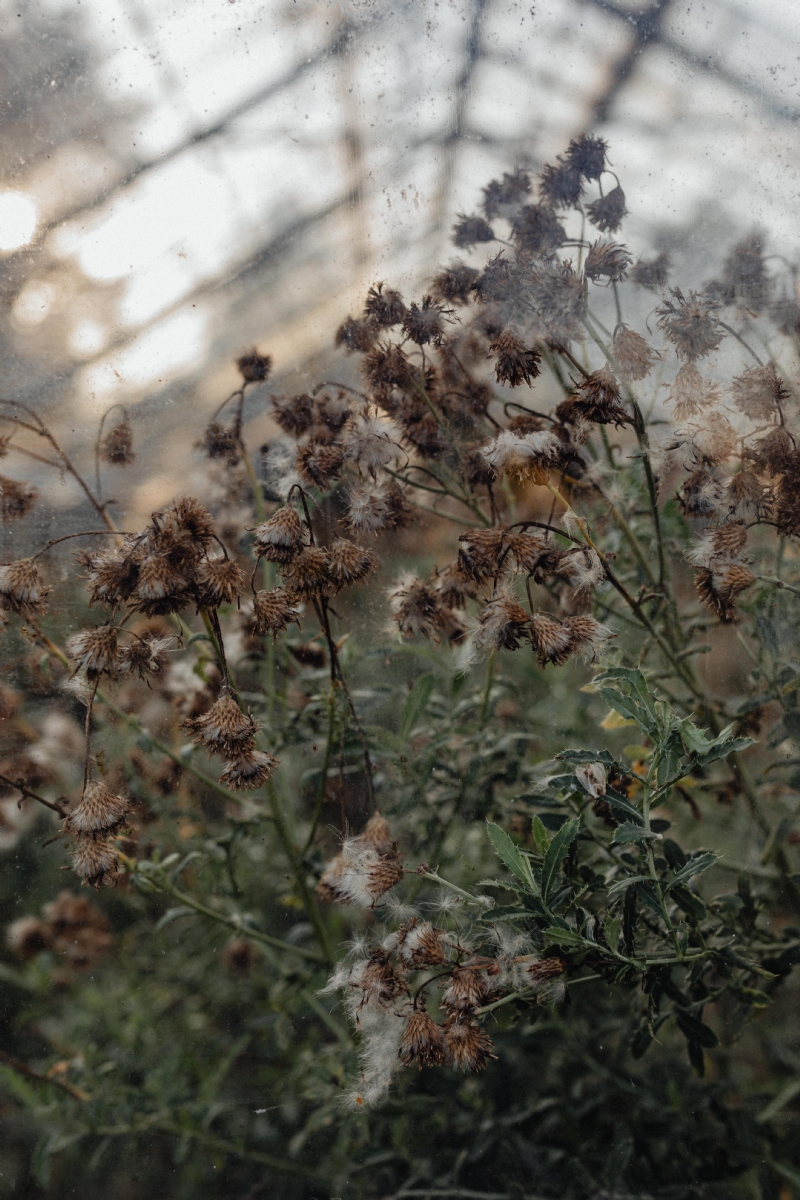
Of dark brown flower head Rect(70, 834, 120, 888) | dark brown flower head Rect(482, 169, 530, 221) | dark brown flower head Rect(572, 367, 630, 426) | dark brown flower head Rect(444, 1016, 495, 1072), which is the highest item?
dark brown flower head Rect(482, 169, 530, 221)

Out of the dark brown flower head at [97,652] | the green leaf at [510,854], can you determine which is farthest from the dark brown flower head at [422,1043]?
the dark brown flower head at [97,652]

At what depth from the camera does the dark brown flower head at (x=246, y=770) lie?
530mm

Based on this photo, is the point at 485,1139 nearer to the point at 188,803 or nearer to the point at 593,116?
the point at 188,803

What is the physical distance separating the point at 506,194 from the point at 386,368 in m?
0.21

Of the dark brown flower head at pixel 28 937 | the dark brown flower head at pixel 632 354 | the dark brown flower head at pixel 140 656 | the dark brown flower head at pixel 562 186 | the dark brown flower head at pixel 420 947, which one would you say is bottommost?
the dark brown flower head at pixel 420 947

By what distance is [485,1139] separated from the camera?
748 mm

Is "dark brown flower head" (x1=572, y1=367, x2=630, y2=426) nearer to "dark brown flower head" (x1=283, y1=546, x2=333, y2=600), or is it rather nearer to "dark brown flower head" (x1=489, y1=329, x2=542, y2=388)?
"dark brown flower head" (x1=489, y1=329, x2=542, y2=388)

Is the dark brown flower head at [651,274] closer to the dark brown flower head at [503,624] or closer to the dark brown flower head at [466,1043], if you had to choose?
the dark brown flower head at [503,624]

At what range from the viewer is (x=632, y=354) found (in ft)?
2.01

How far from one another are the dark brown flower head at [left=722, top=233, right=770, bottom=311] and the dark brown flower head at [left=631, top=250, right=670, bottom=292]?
6 cm

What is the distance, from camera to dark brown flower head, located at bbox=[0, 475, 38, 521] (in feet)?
2.31

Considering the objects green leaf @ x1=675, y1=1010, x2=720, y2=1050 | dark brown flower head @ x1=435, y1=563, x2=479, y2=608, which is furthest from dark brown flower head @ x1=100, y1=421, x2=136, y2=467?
green leaf @ x1=675, y1=1010, x2=720, y2=1050

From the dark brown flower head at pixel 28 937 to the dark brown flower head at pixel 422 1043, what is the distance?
0.47 metres

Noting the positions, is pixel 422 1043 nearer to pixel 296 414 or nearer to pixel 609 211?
pixel 296 414
